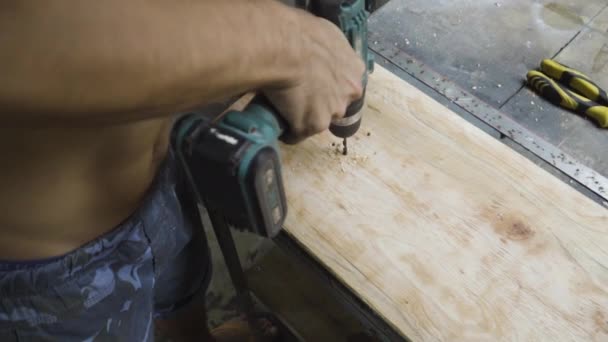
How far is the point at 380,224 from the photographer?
3.18 ft

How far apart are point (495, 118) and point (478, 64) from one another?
15.5 inches

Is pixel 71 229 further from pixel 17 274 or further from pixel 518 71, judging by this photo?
pixel 518 71

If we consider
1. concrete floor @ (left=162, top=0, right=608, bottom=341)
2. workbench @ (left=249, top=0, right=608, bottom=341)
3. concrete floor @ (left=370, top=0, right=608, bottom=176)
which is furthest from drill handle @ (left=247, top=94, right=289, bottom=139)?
concrete floor @ (left=370, top=0, right=608, bottom=176)

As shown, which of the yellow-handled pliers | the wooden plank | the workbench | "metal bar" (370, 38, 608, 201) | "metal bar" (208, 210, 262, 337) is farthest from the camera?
the yellow-handled pliers

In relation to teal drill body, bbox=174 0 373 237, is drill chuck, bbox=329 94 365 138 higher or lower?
lower

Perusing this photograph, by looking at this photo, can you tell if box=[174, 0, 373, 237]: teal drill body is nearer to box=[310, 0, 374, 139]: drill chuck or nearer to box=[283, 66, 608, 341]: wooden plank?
box=[310, 0, 374, 139]: drill chuck

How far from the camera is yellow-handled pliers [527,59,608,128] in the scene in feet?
5.55

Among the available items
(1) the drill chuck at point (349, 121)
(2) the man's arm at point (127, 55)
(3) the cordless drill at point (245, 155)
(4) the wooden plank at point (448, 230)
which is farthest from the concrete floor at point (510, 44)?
(2) the man's arm at point (127, 55)

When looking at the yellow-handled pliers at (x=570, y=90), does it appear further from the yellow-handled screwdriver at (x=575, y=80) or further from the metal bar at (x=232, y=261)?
the metal bar at (x=232, y=261)

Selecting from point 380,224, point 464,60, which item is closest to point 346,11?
point 380,224

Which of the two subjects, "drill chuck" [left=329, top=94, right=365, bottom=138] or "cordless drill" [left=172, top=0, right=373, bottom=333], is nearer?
"cordless drill" [left=172, top=0, right=373, bottom=333]

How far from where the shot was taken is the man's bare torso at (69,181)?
0.60m

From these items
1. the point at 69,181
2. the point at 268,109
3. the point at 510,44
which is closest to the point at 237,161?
the point at 268,109

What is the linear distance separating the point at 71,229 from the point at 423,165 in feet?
2.09
